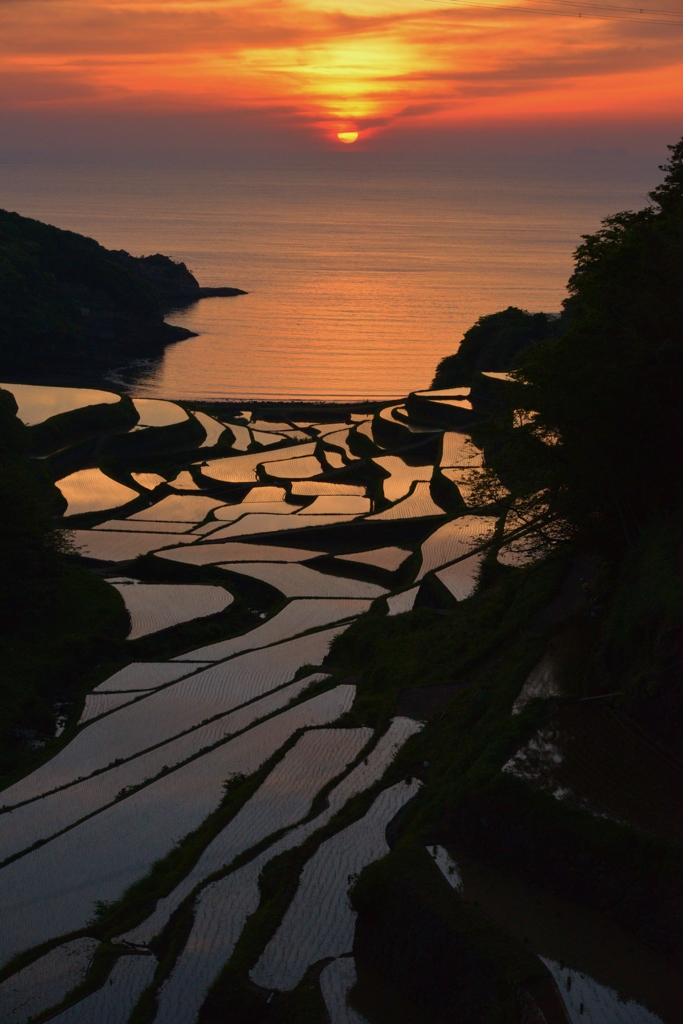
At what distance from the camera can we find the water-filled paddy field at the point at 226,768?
1043cm

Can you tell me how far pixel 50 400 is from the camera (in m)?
Result: 53.0

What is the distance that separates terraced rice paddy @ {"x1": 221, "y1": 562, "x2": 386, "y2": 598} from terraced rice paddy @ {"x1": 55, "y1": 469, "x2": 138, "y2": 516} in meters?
9.55

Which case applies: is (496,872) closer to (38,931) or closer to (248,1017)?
(248,1017)

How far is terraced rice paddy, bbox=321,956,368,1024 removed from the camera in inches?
364

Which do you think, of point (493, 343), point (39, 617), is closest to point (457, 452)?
point (493, 343)

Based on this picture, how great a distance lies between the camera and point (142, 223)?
197 m

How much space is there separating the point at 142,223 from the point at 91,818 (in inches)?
7739

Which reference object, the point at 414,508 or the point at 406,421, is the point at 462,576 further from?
the point at 406,421

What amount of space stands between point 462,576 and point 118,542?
12.3m

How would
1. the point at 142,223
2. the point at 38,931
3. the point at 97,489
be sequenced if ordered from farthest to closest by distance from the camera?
1. the point at 142,223
2. the point at 97,489
3. the point at 38,931

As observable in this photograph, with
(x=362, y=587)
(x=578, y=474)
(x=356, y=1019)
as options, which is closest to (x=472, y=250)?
(x=362, y=587)

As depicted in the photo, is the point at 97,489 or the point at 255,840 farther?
the point at 97,489

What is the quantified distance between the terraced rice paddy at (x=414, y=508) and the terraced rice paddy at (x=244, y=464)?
8193 mm

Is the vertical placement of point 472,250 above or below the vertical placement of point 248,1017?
above
